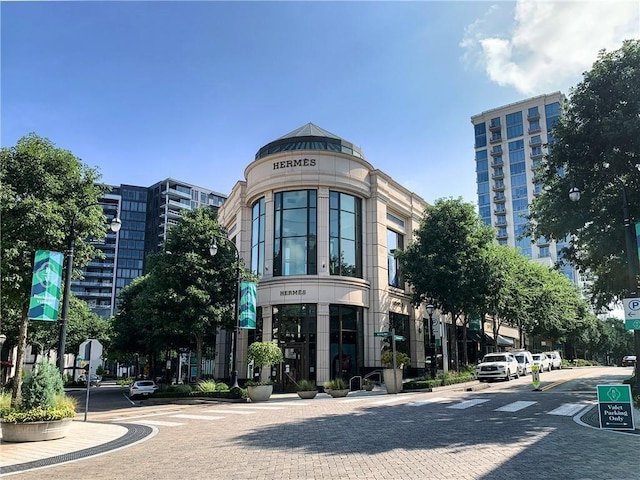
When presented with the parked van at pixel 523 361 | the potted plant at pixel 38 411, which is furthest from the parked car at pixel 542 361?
the potted plant at pixel 38 411

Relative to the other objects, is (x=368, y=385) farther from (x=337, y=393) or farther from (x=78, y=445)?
(x=78, y=445)

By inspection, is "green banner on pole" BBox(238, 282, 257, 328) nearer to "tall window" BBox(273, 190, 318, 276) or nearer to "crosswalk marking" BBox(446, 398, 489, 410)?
"tall window" BBox(273, 190, 318, 276)

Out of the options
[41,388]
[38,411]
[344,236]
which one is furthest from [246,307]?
[38,411]

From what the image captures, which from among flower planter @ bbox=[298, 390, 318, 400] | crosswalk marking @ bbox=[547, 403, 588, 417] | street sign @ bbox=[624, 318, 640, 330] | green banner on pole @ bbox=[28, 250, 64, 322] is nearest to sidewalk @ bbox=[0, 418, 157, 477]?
green banner on pole @ bbox=[28, 250, 64, 322]

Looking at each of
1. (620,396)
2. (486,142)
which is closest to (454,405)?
(620,396)

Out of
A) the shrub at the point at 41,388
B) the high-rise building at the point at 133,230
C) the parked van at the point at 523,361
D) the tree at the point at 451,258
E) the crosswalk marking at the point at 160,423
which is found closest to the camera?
the shrub at the point at 41,388

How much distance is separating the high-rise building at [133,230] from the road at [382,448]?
403ft

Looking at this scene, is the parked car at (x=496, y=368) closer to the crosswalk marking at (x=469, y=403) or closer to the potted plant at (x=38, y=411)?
the crosswalk marking at (x=469, y=403)

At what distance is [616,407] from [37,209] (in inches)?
710

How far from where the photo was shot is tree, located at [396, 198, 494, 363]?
3234cm

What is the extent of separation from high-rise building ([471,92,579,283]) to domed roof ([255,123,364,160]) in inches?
3188

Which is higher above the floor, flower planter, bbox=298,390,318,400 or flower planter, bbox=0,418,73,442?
flower planter, bbox=0,418,73,442

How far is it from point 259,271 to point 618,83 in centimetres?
2277

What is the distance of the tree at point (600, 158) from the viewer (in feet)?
59.5
